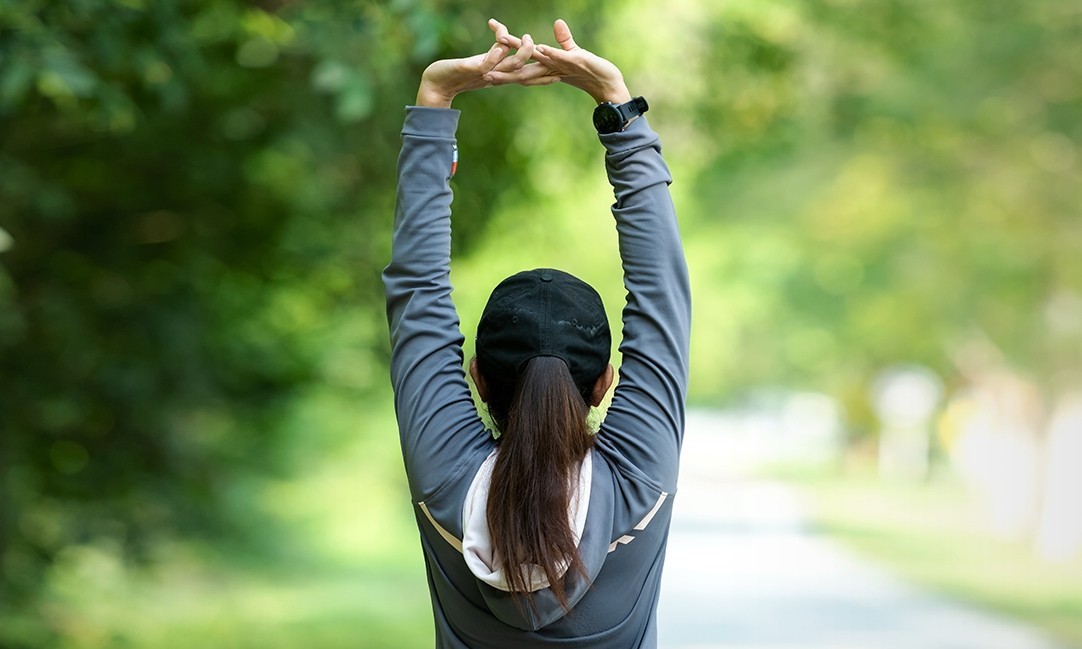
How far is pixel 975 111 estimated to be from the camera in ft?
52.1

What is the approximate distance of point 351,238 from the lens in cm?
959

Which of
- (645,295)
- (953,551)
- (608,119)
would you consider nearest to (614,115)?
(608,119)

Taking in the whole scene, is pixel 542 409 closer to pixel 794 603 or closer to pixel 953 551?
pixel 794 603

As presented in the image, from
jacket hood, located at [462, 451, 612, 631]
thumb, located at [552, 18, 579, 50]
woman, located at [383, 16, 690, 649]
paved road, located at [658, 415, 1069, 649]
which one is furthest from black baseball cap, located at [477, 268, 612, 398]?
paved road, located at [658, 415, 1069, 649]

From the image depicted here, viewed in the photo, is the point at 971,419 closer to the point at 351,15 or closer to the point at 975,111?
the point at 975,111

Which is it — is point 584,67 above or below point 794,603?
below

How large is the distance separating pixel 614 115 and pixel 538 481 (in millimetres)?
598

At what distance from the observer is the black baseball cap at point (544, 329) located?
212 centimetres

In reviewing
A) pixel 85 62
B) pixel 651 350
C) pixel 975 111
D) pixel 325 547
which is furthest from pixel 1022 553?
pixel 651 350

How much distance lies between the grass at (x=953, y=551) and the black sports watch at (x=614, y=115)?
11.6 metres

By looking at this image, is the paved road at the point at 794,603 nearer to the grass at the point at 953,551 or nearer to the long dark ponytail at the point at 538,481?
the grass at the point at 953,551

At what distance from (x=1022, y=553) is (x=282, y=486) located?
10659mm

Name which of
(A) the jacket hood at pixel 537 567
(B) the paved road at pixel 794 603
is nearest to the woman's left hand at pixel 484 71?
(A) the jacket hood at pixel 537 567

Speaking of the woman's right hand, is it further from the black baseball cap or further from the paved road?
the paved road
